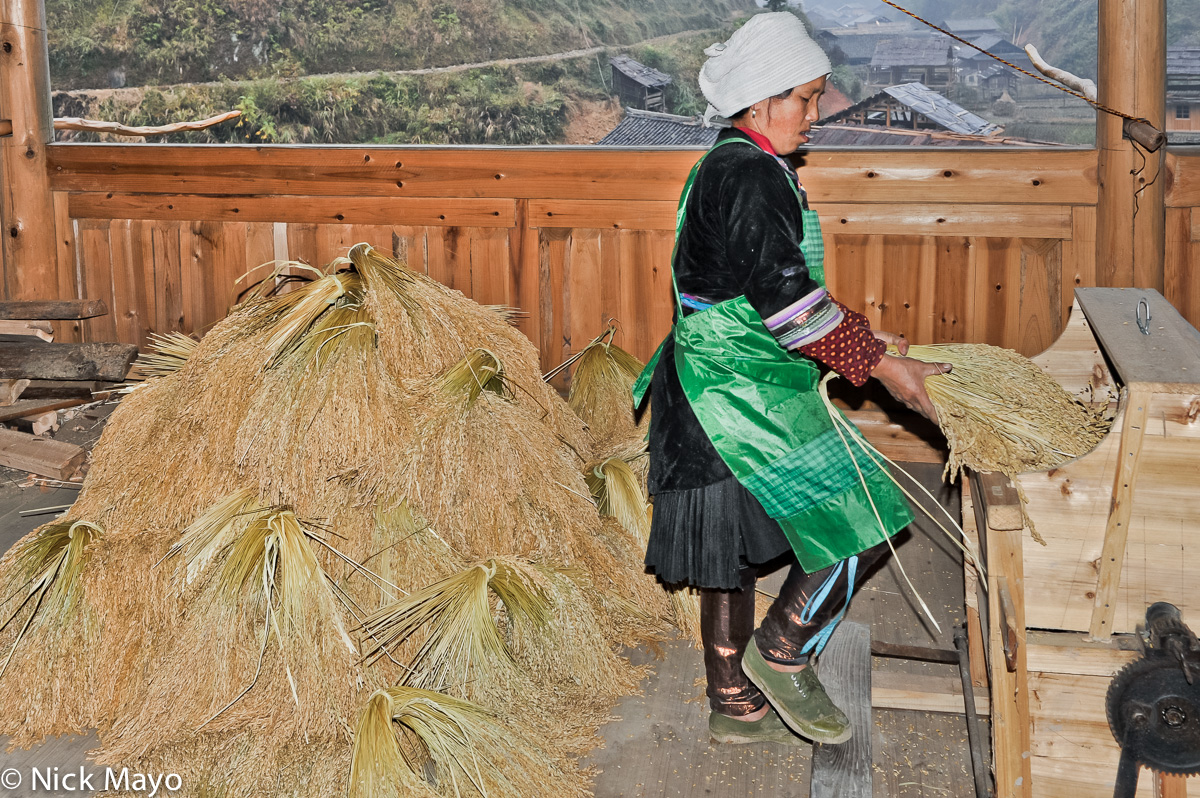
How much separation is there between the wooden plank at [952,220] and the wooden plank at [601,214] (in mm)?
624

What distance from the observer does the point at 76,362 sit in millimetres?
4336

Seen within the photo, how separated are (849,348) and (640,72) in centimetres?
280

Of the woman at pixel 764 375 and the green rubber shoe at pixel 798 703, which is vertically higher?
the woman at pixel 764 375

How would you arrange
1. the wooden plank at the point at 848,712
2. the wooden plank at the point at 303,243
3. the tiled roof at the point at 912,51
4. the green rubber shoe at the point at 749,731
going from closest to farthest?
the wooden plank at the point at 848,712, the green rubber shoe at the point at 749,731, the tiled roof at the point at 912,51, the wooden plank at the point at 303,243

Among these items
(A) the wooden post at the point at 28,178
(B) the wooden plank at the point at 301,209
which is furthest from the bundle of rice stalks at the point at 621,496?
(A) the wooden post at the point at 28,178

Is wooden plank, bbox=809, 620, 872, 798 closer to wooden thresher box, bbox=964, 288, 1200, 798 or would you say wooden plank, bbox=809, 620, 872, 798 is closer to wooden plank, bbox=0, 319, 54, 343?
wooden thresher box, bbox=964, 288, 1200, 798

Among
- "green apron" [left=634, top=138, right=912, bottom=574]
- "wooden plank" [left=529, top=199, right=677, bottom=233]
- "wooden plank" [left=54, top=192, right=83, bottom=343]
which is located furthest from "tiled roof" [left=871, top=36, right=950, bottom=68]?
"wooden plank" [left=54, top=192, right=83, bottom=343]

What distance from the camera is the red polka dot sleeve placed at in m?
1.97

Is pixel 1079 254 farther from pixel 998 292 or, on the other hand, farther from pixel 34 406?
pixel 34 406

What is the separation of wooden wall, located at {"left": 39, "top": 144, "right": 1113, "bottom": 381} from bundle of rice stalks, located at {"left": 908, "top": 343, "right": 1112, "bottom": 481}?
1999 mm

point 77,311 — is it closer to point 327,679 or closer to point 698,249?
point 327,679

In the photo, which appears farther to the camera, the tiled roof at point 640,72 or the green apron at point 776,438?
the tiled roof at point 640,72

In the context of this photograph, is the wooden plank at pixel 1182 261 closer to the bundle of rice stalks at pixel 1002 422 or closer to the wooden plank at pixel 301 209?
the bundle of rice stalks at pixel 1002 422

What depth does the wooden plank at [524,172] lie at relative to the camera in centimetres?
396
